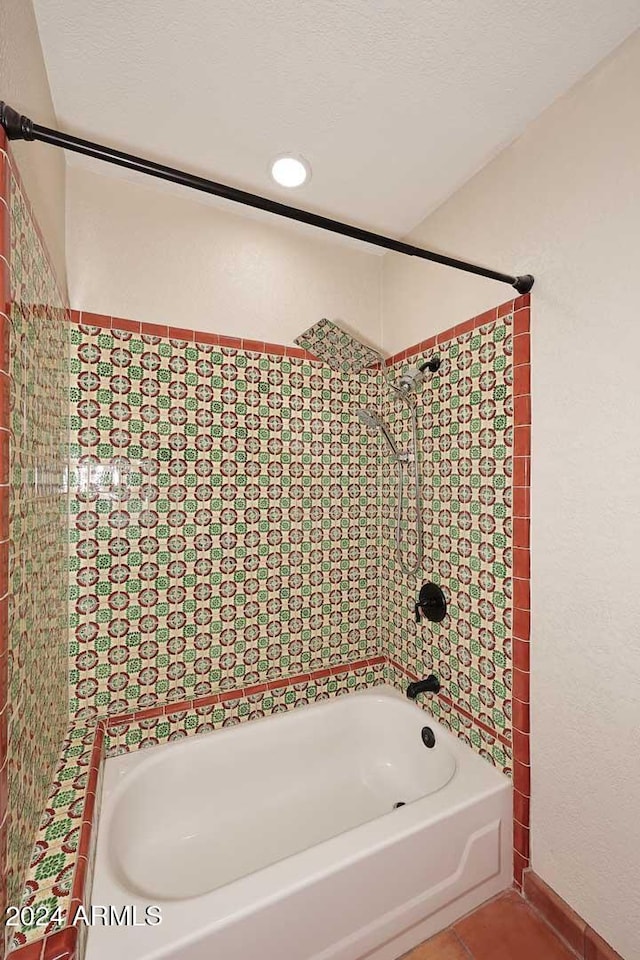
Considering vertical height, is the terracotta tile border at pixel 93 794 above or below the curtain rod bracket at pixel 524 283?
below

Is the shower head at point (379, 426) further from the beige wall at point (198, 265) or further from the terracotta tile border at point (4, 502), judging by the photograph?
the terracotta tile border at point (4, 502)

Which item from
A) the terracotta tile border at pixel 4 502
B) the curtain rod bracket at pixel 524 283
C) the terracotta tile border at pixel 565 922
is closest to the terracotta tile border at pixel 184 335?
the terracotta tile border at pixel 4 502

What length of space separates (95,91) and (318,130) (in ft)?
2.30

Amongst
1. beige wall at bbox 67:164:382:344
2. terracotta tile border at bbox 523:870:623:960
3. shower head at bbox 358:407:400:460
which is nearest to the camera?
terracotta tile border at bbox 523:870:623:960

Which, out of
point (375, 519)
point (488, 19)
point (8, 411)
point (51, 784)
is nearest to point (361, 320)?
point (375, 519)

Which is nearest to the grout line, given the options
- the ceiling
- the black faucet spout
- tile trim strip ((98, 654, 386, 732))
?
the black faucet spout

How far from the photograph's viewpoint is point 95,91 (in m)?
1.35

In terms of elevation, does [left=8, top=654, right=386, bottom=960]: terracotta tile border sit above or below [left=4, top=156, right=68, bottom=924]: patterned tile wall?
below

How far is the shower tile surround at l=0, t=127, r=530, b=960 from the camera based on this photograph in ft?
4.98

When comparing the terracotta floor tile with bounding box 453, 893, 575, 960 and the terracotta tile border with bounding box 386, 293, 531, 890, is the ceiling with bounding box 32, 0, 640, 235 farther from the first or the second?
the terracotta floor tile with bounding box 453, 893, 575, 960

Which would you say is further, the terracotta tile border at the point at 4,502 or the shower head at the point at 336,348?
the shower head at the point at 336,348

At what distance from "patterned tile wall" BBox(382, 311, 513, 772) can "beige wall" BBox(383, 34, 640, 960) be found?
12 centimetres

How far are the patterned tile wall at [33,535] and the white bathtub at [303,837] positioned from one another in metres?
0.34

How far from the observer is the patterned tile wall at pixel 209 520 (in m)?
1.61
